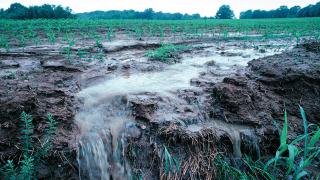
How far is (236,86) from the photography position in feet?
11.0

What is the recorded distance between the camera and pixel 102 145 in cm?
252

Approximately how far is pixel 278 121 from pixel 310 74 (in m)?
1.16

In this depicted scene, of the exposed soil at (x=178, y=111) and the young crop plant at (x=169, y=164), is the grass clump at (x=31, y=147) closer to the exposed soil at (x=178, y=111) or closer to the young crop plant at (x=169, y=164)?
the exposed soil at (x=178, y=111)

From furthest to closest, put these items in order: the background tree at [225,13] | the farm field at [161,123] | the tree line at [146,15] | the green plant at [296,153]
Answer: the background tree at [225,13] < the tree line at [146,15] < the farm field at [161,123] < the green plant at [296,153]

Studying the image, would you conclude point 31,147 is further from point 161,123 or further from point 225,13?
Answer: point 225,13

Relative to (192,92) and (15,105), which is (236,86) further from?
(15,105)

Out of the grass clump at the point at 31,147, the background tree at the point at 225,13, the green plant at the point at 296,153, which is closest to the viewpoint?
the green plant at the point at 296,153

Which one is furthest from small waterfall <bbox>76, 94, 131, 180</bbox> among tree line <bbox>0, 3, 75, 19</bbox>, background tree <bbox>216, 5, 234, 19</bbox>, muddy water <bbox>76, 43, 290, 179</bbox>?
background tree <bbox>216, 5, 234, 19</bbox>

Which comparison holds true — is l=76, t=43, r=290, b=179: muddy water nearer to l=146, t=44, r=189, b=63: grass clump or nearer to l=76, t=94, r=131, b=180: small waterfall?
l=76, t=94, r=131, b=180: small waterfall

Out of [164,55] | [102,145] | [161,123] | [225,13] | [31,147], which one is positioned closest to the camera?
[31,147]

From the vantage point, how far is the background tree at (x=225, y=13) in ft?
200

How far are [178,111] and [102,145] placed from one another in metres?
1.03

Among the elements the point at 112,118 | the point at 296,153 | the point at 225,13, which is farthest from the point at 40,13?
the point at 225,13

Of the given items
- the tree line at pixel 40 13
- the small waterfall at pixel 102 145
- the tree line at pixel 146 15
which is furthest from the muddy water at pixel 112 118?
the tree line at pixel 146 15
